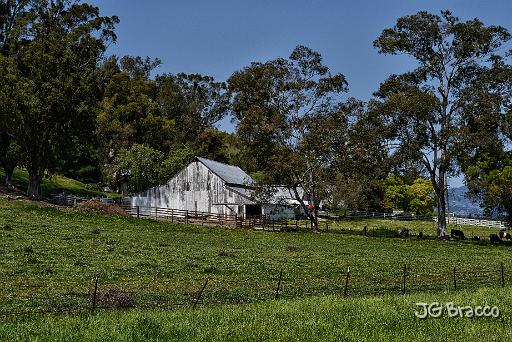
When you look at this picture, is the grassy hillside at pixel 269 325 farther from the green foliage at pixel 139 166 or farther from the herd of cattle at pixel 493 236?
the green foliage at pixel 139 166

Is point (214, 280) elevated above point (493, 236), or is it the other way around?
point (493, 236)

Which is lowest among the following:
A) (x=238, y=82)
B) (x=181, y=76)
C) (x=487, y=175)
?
(x=487, y=175)

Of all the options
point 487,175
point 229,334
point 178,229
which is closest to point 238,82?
point 178,229

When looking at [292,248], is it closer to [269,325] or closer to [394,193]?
[269,325]

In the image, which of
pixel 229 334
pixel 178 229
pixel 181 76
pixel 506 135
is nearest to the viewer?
pixel 229 334

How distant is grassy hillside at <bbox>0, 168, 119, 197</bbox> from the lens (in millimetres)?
72206

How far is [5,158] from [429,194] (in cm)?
6572

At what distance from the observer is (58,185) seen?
76.2 metres

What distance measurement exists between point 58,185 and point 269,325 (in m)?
69.5

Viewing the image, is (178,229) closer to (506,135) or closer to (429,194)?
A: (506,135)

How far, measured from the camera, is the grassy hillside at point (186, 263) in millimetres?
17219

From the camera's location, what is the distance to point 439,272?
25.7 m

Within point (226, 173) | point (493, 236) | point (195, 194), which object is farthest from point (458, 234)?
point (195, 194)

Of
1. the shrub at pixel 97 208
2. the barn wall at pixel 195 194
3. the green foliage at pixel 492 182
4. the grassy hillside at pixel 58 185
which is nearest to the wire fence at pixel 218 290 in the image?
the shrub at pixel 97 208
